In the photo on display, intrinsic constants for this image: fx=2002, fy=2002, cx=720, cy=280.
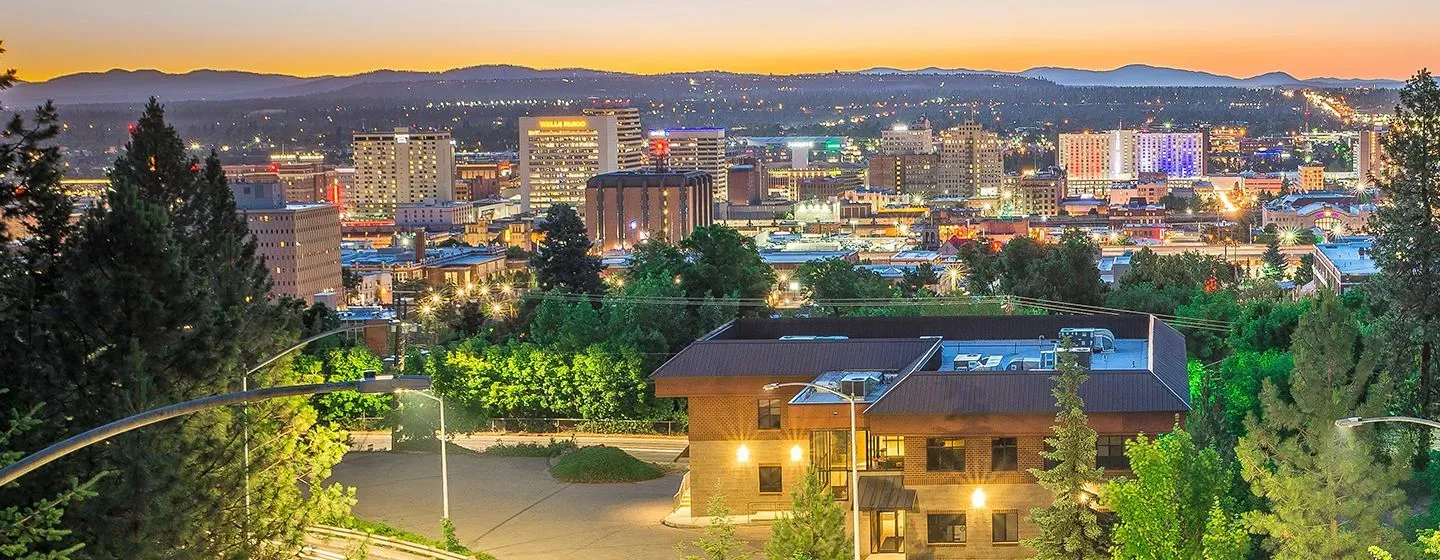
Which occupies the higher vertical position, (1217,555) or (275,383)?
(275,383)

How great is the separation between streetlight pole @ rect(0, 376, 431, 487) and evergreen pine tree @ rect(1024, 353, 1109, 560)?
1548cm

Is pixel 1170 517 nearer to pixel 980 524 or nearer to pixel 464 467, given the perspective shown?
pixel 980 524

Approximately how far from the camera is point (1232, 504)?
3247 cm

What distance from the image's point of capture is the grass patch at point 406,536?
37.2 meters

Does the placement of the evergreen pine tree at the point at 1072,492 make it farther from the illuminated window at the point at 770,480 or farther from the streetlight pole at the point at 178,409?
the streetlight pole at the point at 178,409

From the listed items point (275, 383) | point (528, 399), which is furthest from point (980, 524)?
point (528, 399)

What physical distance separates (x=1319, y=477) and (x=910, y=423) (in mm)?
8628

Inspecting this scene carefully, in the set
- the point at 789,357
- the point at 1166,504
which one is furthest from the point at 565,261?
the point at 1166,504

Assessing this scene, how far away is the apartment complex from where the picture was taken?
3584 cm

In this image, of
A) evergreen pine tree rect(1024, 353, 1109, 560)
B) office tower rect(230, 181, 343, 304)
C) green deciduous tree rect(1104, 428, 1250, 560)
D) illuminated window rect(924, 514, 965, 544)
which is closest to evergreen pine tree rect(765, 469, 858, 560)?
evergreen pine tree rect(1024, 353, 1109, 560)

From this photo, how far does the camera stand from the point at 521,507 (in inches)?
1688

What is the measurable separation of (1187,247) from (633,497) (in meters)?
159

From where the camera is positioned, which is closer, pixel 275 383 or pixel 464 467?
pixel 275 383

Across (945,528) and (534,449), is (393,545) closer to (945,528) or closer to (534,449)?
(945,528)
